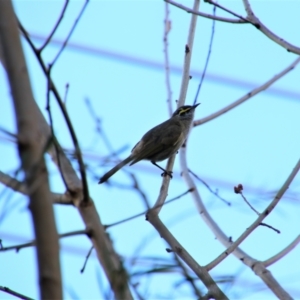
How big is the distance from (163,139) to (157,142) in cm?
13

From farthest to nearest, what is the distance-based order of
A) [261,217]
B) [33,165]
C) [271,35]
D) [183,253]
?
[271,35], [261,217], [183,253], [33,165]

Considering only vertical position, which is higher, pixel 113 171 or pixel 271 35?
pixel 113 171

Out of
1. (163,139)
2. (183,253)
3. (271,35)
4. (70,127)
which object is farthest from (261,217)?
(163,139)

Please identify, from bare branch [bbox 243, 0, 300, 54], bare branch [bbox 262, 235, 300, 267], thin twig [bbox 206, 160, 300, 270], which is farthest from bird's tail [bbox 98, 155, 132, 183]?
bare branch [bbox 243, 0, 300, 54]

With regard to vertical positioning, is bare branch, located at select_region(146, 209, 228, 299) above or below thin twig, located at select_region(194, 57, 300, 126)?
below

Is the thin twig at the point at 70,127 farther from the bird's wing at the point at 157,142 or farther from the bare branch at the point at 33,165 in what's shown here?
the bird's wing at the point at 157,142

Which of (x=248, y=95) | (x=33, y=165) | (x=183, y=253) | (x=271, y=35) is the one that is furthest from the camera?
(x=248, y=95)

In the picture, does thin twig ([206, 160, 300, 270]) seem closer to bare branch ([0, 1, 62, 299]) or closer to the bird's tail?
the bird's tail

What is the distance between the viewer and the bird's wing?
931cm

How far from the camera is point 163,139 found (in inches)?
373

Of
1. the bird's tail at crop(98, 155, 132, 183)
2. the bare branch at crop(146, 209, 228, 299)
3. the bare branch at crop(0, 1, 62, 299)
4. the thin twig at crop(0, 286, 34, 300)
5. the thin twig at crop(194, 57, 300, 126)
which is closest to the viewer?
the bare branch at crop(0, 1, 62, 299)

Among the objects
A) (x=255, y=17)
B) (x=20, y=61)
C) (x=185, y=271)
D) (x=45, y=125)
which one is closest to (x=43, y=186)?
(x=20, y=61)

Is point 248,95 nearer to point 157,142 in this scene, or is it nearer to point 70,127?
point 157,142

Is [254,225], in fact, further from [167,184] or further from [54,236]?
[54,236]
